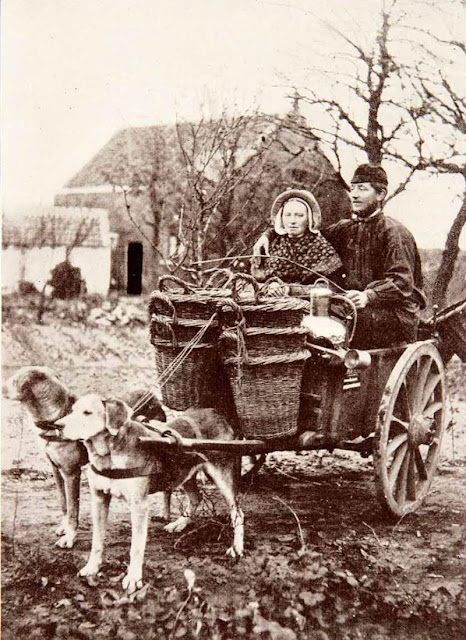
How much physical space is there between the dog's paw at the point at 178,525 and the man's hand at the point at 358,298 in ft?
4.60

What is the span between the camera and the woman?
3930 millimetres

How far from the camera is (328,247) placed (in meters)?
4.00

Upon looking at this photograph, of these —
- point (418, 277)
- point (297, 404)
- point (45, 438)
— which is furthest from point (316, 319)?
point (45, 438)

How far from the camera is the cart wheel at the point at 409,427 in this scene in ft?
12.2

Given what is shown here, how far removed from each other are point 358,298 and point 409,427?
85 centimetres

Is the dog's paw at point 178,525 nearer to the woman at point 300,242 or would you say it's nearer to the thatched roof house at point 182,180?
the woman at point 300,242

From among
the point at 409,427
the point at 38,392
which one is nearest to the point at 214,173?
the point at 409,427

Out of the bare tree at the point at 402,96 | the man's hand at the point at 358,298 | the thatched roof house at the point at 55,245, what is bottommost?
the man's hand at the point at 358,298

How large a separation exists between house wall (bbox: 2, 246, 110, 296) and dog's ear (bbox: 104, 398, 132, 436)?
3.23ft

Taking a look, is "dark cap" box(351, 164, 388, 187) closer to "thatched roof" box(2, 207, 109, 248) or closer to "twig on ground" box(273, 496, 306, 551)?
"thatched roof" box(2, 207, 109, 248)

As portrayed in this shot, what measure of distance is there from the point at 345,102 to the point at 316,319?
4.55ft

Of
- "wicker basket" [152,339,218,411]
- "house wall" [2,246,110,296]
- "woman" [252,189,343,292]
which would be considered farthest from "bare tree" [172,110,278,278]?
"wicker basket" [152,339,218,411]

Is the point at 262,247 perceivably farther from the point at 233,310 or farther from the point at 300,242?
the point at 233,310

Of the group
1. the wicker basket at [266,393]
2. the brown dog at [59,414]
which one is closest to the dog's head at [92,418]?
the brown dog at [59,414]
